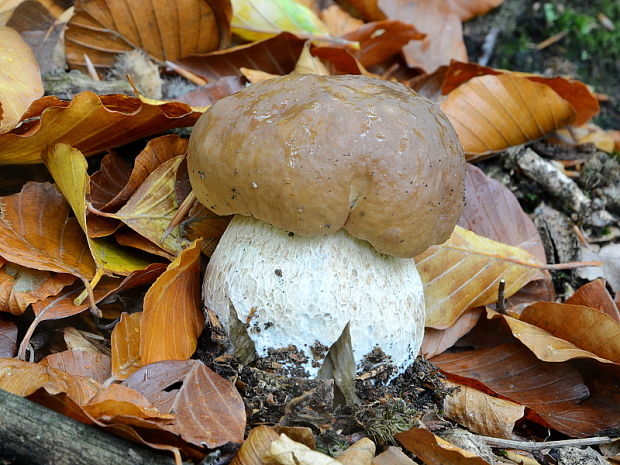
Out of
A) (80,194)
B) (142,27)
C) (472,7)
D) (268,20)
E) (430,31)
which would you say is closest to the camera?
(80,194)

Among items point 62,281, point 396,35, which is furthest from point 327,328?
point 396,35

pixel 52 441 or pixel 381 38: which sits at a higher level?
pixel 381 38

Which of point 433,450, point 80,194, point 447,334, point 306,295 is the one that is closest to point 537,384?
point 447,334

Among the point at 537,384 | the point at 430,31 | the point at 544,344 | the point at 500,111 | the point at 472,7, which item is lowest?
the point at 537,384

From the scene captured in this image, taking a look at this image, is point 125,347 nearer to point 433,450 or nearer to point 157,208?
point 157,208

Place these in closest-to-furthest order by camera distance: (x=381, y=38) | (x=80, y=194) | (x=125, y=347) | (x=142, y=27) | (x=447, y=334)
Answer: (x=125, y=347) < (x=80, y=194) < (x=447, y=334) < (x=142, y=27) < (x=381, y=38)

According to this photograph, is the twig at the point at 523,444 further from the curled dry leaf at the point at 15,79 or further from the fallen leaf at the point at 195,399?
the curled dry leaf at the point at 15,79
